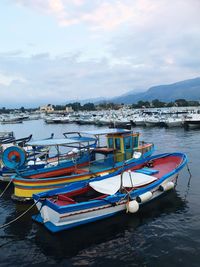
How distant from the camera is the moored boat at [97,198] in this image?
11852 millimetres

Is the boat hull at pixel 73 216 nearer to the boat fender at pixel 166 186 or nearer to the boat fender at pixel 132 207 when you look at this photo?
the boat fender at pixel 132 207

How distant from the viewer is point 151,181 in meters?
15.1

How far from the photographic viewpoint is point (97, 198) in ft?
43.0

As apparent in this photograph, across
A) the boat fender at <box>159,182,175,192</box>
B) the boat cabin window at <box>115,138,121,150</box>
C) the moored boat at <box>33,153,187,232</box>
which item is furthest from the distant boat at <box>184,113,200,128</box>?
the boat fender at <box>159,182,175,192</box>

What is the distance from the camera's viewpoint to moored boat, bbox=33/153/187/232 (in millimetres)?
11852

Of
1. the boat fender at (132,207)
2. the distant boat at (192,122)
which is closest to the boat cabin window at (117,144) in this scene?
the boat fender at (132,207)

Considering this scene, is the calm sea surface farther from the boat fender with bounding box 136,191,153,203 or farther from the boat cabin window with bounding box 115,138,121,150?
A: the boat cabin window with bounding box 115,138,121,150

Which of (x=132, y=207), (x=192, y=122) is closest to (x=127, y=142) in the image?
(x=132, y=207)

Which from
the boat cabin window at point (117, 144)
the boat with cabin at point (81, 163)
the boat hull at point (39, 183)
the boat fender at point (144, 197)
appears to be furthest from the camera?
the boat cabin window at point (117, 144)

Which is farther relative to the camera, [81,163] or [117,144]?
[117,144]

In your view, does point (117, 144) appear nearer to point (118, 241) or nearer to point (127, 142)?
point (127, 142)

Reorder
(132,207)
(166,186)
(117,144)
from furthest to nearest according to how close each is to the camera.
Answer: (117,144)
(166,186)
(132,207)

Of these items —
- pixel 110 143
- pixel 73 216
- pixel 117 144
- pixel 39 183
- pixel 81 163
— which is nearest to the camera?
pixel 73 216

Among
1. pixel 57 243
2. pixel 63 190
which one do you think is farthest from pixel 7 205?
pixel 57 243
